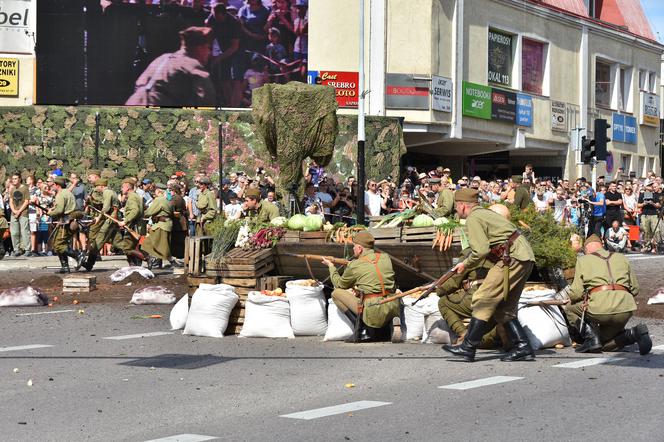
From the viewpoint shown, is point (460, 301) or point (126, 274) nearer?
point (460, 301)

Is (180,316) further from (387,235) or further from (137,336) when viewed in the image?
(387,235)

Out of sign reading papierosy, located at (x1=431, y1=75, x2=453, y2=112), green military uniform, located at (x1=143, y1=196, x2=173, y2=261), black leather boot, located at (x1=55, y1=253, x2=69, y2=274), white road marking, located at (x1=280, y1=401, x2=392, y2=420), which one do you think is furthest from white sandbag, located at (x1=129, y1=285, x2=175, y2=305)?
sign reading papierosy, located at (x1=431, y1=75, x2=453, y2=112)

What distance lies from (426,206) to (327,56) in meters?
22.4

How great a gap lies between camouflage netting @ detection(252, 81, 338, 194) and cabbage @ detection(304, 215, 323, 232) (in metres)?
6.37

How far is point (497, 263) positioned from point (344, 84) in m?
25.9

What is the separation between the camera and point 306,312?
13898mm

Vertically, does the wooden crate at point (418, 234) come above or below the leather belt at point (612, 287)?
above

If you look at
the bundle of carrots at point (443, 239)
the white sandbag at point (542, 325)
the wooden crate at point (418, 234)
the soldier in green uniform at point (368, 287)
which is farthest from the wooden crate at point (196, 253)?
the white sandbag at point (542, 325)

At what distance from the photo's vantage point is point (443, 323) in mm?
13211

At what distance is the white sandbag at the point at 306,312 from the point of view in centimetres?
1389

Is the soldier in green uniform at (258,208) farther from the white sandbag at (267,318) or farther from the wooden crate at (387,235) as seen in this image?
the white sandbag at (267,318)

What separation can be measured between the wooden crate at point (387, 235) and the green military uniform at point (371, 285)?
927 mm

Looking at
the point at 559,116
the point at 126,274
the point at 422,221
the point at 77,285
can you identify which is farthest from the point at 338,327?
the point at 559,116

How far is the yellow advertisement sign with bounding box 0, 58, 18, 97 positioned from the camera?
1379 inches
